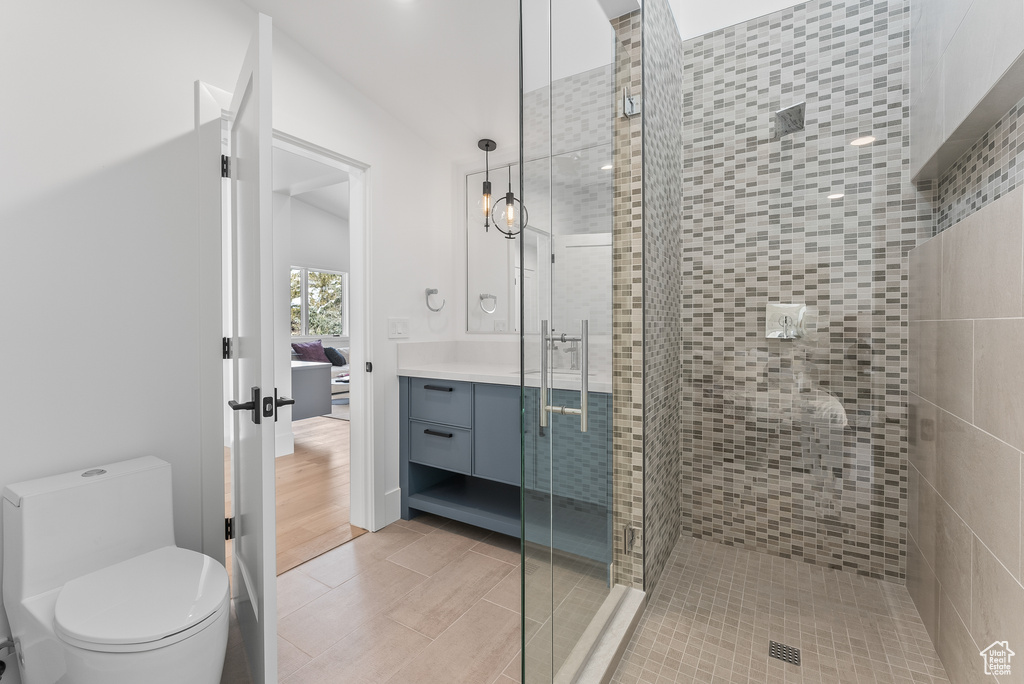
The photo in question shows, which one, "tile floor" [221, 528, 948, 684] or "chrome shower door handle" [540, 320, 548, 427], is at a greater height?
"chrome shower door handle" [540, 320, 548, 427]

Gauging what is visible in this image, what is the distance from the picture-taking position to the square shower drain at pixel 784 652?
1.42 meters

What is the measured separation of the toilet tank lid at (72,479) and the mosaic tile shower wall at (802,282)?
85.1 inches

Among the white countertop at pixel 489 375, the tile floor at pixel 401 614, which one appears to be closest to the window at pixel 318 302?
the white countertop at pixel 489 375

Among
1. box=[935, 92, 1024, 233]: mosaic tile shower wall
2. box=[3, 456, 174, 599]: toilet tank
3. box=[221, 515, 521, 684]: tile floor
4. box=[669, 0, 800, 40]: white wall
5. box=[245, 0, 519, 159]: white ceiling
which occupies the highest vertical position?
box=[669, 0, 800, 40]: white wall

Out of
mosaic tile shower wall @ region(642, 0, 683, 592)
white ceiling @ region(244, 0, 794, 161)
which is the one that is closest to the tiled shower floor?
mosaic tile shower wall @ region(642, 0, 683, 592)

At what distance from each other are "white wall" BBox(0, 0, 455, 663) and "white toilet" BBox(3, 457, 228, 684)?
6.6 inches

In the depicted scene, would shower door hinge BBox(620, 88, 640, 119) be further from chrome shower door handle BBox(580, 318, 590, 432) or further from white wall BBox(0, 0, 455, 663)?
white wall BBox(0, 0, 455, 663)

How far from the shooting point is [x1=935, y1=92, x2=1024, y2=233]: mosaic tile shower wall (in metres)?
1.09

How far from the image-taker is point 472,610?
5.90 feet

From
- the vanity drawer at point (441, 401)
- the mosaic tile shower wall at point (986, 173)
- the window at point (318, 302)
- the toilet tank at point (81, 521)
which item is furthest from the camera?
the window at point (318, 302)

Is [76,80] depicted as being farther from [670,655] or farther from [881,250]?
[881,250]

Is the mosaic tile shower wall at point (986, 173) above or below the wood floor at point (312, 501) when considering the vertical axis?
above

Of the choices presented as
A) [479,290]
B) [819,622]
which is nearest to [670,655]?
[819,622]

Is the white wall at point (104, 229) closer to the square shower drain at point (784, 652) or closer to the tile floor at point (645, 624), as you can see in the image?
the tile floor at point (645, 624)
